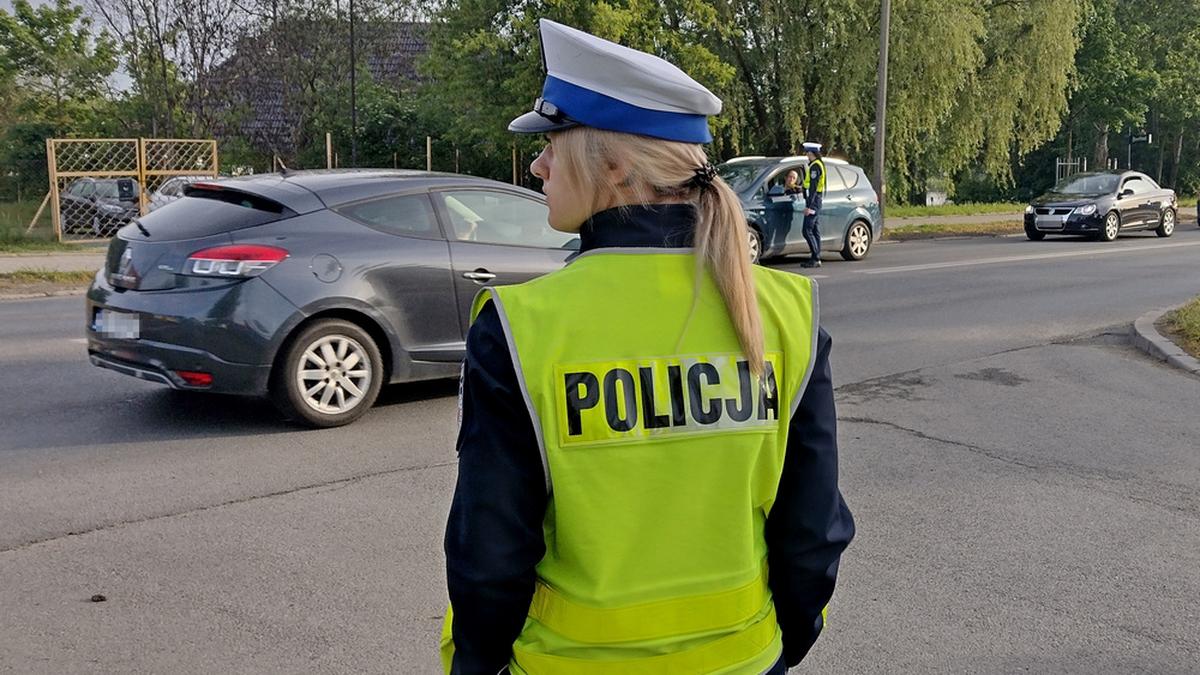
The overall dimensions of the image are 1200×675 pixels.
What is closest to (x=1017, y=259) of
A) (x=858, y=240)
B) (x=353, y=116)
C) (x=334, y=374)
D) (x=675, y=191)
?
(x=858, y=240)

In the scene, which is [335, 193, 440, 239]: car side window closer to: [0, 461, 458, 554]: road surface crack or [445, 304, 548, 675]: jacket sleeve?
[0, 461, 458, 554]: road surface crack

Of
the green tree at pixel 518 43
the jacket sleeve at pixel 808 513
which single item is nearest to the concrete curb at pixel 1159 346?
the jacket sleeve at pixel 808 513

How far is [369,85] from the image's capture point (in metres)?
34.0

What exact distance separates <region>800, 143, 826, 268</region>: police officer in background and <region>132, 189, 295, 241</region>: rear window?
37.4 ft

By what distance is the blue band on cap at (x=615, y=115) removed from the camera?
1.68m

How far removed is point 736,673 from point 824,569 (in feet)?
0.77

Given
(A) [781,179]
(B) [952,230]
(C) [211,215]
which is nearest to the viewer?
(C) [211,215]

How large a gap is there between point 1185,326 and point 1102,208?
1434 centimetres

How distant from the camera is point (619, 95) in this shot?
5.52 ft

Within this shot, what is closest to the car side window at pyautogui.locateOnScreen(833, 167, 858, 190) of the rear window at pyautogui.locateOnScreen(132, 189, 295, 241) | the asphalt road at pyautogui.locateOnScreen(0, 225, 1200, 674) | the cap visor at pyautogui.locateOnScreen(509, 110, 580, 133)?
the asphalt road at pyautogui.locateOnScreen(0, 225, 1200, 674)

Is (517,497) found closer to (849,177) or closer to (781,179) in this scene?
(781,179)

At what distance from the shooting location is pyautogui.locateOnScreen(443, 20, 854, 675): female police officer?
1572mm

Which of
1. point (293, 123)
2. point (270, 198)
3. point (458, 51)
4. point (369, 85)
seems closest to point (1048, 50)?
point (458, 51)

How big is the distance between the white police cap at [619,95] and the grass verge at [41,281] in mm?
13629
